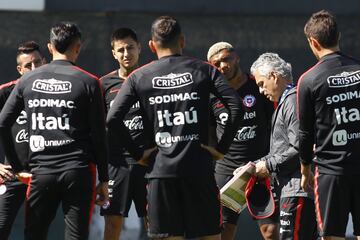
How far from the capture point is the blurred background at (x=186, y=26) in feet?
36.7

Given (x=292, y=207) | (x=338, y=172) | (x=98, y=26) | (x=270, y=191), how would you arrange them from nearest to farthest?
(x=338, y=172), (x=292, y=207), (x=270, y=191), (x=98, y=26)

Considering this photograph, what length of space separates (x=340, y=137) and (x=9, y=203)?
298 cm

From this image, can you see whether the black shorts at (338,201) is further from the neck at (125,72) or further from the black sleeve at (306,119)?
the neck at (125,72)

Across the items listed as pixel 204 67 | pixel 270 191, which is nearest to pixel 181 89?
pixel 204 67

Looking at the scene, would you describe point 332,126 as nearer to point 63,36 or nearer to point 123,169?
point 63,36

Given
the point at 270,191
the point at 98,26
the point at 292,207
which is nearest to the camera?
the point at 292,207

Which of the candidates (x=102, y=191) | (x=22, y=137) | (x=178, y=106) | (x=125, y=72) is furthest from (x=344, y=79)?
(x=22, y=137)

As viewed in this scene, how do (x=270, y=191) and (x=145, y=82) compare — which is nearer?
(x=145, y=82)

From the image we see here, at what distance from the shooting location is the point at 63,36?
7070 mm

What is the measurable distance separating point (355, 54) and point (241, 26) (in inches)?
54.5

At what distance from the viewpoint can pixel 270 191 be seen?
8727 mm

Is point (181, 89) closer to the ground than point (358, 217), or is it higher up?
higher up

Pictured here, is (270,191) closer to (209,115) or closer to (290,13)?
(209,115)

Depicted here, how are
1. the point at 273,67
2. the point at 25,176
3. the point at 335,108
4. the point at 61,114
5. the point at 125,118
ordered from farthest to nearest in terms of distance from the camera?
the point at 125,118
the point at 273,67
the point at 25,176
the point at 61,114
the point at 335,108
